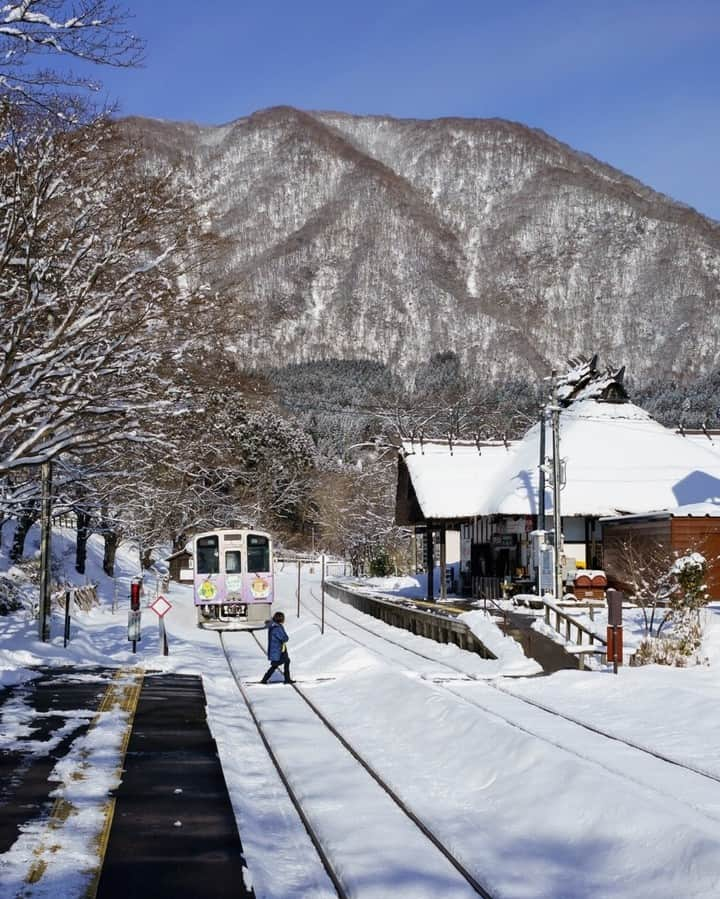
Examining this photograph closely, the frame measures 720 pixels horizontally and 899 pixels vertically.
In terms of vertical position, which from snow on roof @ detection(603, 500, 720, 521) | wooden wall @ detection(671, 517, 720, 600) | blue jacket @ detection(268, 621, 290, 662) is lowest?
blue jacket @ detection(268, 621, 290, 662)

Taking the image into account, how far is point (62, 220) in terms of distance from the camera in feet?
66.4

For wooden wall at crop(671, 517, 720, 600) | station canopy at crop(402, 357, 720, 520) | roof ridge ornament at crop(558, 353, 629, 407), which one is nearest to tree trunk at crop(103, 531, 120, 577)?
station canopy at crop(402, 357, 720, 520)

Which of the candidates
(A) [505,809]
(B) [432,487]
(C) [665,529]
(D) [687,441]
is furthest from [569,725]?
(D) [687,441]

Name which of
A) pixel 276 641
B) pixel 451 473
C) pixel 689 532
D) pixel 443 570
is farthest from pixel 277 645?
pixel 451 473

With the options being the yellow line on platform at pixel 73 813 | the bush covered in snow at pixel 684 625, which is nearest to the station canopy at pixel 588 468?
the bush covered in snow at pixel 684 625

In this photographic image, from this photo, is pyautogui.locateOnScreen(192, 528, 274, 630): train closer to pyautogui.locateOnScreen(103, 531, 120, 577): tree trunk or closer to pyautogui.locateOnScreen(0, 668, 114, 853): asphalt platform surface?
pyautogui.locateOnScreen(0, 668, 114, 853): asphalt platform surface

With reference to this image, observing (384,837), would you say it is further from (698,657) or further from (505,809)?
(698,657)

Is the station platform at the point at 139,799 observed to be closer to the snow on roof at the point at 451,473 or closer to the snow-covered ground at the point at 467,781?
the snow-covered ground at the point at 467,781

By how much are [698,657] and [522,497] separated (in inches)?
917

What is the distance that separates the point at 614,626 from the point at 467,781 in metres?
9.06

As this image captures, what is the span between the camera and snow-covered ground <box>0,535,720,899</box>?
26.3 feet

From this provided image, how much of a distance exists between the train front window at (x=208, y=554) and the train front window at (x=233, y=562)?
1.03 ft

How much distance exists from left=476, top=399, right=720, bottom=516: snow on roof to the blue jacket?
2363 cm

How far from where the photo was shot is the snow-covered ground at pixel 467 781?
8.02 meters
